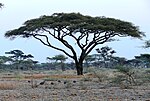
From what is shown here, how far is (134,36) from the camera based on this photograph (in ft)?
113

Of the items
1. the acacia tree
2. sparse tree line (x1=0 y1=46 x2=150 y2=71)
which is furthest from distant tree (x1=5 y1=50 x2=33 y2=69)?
the acacia tree

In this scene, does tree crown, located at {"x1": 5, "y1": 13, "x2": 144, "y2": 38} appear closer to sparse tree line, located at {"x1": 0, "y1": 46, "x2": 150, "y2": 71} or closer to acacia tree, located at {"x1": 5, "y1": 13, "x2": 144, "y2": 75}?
acacia tree, located at {"x1": 5, "y1": 13, "x2": 144, "y2": 75}

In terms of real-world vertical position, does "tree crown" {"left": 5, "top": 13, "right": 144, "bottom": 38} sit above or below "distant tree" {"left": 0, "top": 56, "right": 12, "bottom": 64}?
above

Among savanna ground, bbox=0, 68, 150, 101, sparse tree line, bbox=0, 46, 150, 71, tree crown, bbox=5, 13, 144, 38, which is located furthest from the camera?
sparse tree line, bbox=0, 46, 150, 71

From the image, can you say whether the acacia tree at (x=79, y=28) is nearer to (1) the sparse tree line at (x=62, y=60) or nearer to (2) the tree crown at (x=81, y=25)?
(2) the tree crown at (x=81, y=25)


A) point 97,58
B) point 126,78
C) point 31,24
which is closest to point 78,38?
point 31,24

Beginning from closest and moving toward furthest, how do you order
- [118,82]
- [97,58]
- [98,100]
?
[98,100] → [118,82] → [97,58]

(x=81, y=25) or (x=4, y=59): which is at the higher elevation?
(x=81, y=25)

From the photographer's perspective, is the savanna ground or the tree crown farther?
the tree crown

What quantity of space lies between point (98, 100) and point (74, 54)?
23011 mm

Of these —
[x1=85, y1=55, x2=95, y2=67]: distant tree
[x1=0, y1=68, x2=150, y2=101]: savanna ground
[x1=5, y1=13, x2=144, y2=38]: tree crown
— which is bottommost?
[x1=0, y1=68, x2=150, y2=101]: savanna ground

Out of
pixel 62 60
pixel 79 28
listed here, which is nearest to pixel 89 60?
pixel 62 60

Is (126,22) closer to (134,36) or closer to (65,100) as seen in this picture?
(134,36)

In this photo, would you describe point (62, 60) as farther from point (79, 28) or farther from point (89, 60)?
point (79, 28)
